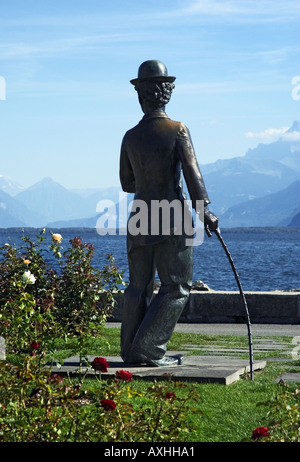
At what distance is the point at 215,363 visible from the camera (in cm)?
797

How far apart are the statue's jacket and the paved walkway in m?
1.10

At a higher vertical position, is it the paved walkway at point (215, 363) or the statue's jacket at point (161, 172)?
the statue's jacket at point (161, 172)

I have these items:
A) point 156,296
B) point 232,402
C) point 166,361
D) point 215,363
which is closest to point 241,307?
point 215,363

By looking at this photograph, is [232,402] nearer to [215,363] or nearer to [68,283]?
[215,363]

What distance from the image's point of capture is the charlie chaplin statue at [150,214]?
7273 millimetres

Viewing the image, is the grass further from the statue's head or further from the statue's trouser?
the statue's head

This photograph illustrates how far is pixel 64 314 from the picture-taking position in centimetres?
1062

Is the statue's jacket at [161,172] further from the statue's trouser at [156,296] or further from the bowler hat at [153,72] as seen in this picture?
the bowler hat at [153,72]

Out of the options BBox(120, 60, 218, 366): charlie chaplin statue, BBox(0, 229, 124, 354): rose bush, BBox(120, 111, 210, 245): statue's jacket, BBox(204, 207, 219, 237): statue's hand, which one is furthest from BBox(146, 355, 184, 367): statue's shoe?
BBox(0, 229, 124, 354): rose bush

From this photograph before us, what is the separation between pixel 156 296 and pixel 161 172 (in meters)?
1.06

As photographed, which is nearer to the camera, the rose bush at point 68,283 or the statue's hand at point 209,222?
the statue's hand at point 209,222

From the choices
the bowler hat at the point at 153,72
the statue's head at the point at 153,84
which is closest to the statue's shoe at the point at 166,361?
the statue's head at the point at 153,84

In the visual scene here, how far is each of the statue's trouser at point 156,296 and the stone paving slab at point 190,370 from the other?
20 cm
